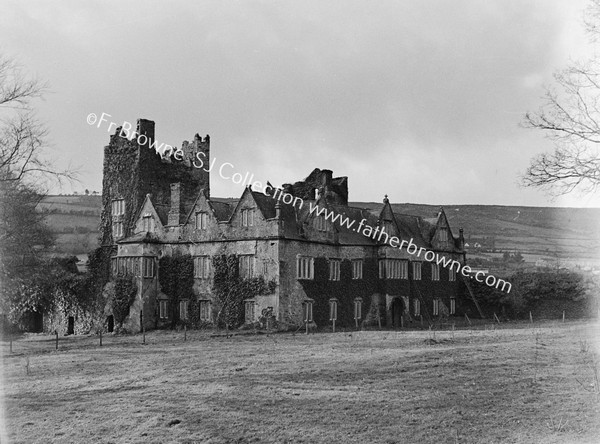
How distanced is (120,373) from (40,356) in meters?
9.84

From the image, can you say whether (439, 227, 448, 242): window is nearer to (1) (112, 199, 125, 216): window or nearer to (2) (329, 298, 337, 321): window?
(2) (329, 298, 337, 321): window

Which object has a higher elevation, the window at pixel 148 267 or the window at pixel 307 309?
the window at pixel 148 267

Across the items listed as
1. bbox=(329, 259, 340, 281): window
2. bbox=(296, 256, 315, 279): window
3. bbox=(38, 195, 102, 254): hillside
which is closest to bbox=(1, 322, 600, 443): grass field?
bbox=(296, 256, 315, 279): window

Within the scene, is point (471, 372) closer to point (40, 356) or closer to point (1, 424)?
point (1, 424)

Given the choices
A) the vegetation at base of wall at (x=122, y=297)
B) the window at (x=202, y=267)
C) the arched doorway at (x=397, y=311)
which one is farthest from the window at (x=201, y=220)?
the arched doorway at (x=397, y=311)

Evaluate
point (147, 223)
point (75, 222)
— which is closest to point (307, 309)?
point (147, 223)

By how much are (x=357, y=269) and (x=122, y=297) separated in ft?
58.3

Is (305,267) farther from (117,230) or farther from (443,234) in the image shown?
(117,230)

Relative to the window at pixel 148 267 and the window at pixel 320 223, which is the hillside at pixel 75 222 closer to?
the window at pixel 148 267

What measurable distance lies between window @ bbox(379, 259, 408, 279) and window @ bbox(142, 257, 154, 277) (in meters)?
17.5

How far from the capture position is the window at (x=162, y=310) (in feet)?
174

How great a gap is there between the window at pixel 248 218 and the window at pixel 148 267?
8.77 metres

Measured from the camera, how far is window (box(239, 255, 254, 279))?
161 feet

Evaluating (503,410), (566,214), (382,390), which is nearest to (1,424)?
(382,390)
